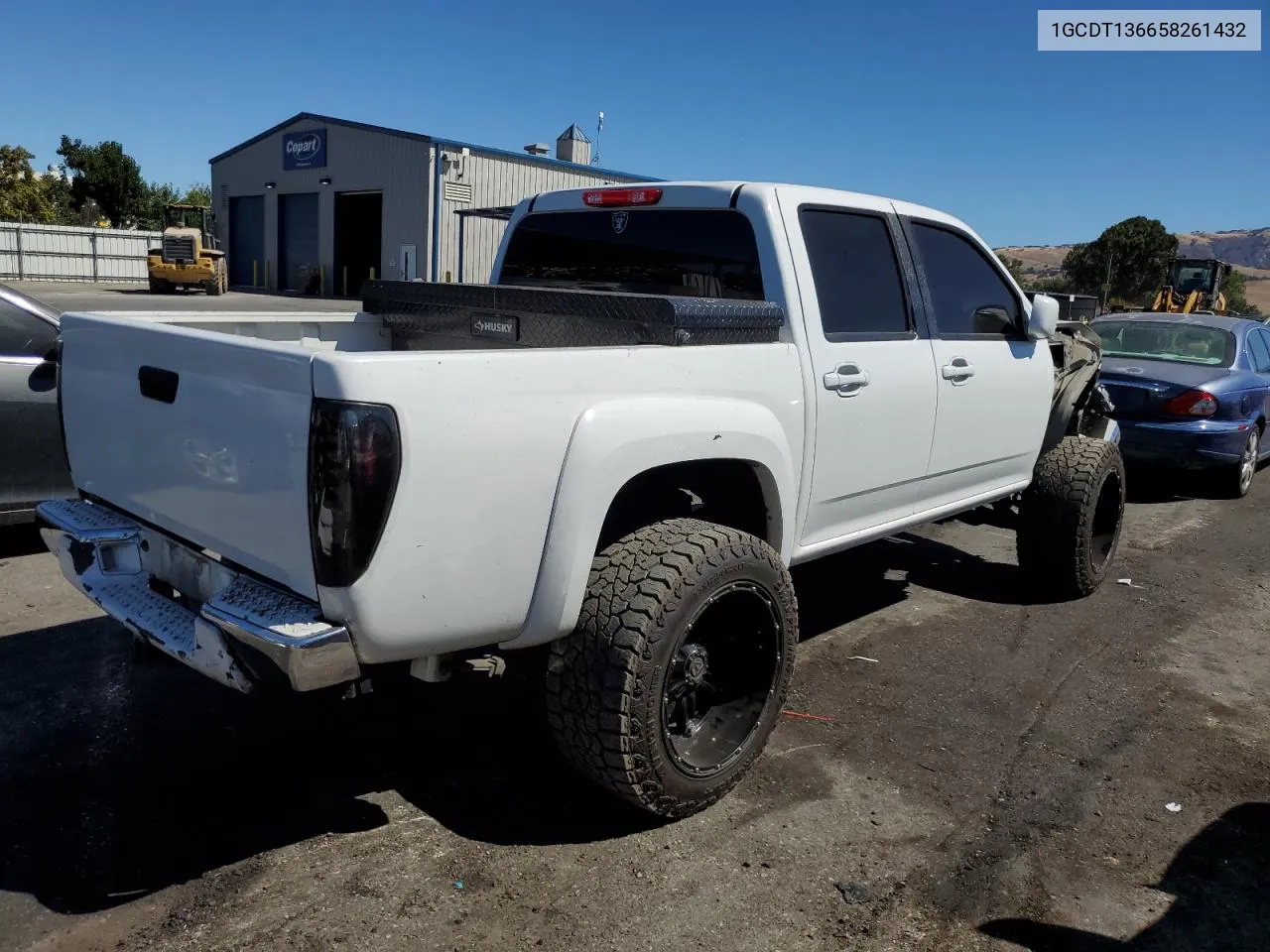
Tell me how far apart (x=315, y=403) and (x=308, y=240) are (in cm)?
3835

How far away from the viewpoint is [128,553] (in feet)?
10.5

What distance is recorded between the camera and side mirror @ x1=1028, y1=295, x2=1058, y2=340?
4789 mm

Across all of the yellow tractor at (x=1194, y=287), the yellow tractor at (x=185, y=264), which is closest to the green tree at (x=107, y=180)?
the yellow tractor at (x=185, y=264)

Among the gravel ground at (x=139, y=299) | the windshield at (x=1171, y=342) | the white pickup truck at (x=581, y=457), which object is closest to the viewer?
the white pickup truck at (x=581, y=457)

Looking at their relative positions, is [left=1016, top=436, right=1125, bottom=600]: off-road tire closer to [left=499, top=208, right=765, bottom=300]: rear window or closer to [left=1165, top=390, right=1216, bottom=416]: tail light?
[left=499, top=208, right=765, bottom=300]: rear window

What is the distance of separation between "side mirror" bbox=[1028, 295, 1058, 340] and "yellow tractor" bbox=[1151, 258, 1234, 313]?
21.7m

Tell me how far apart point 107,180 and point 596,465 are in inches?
2151

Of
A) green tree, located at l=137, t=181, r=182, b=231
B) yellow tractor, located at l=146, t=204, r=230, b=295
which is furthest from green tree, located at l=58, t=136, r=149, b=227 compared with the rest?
yellow tractor, located at l=146, t=204, r=230, b=295

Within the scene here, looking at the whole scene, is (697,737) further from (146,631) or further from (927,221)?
(927,221)

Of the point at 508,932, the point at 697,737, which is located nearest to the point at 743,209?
the point at 697,737

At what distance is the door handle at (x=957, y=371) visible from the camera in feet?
14.4

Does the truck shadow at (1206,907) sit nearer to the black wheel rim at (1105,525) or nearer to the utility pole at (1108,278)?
the black wheel rim at (1105,525)

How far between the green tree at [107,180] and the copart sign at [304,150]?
54.0 feet

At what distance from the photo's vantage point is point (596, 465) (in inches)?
110
